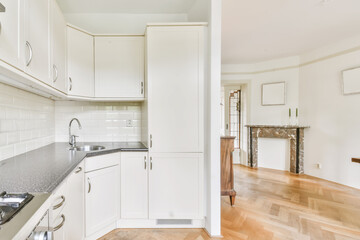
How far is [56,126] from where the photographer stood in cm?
232

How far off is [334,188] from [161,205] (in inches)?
127

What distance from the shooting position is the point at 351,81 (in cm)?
304

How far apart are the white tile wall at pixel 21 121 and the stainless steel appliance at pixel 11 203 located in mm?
893

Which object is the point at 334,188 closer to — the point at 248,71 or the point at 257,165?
the point at 257,165

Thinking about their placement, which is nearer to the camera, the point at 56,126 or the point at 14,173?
the point at 14,173

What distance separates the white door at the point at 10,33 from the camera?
859 mm

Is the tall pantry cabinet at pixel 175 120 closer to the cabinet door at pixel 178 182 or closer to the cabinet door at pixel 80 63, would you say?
the cabinet door at pixel 178 182

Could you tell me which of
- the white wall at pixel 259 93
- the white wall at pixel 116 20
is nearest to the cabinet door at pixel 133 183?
the white wall at pixel 116 20

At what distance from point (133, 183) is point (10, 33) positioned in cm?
158

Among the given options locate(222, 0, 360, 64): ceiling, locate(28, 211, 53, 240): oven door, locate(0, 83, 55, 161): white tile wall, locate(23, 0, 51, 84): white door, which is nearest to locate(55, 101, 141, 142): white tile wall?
locate(0, 83, 55, 161): white tile wall

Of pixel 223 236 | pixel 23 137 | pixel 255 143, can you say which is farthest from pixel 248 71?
pixel 23 137

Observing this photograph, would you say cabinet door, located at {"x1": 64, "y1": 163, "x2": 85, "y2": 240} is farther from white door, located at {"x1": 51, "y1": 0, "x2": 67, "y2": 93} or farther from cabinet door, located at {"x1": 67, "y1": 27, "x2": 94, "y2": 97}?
cabinet door, located at {"x1": 67, "y1": 27, "x2": 94, "y2": 97}

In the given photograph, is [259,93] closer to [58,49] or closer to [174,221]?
[174,221]

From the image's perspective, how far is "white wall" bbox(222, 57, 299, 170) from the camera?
4078mm
